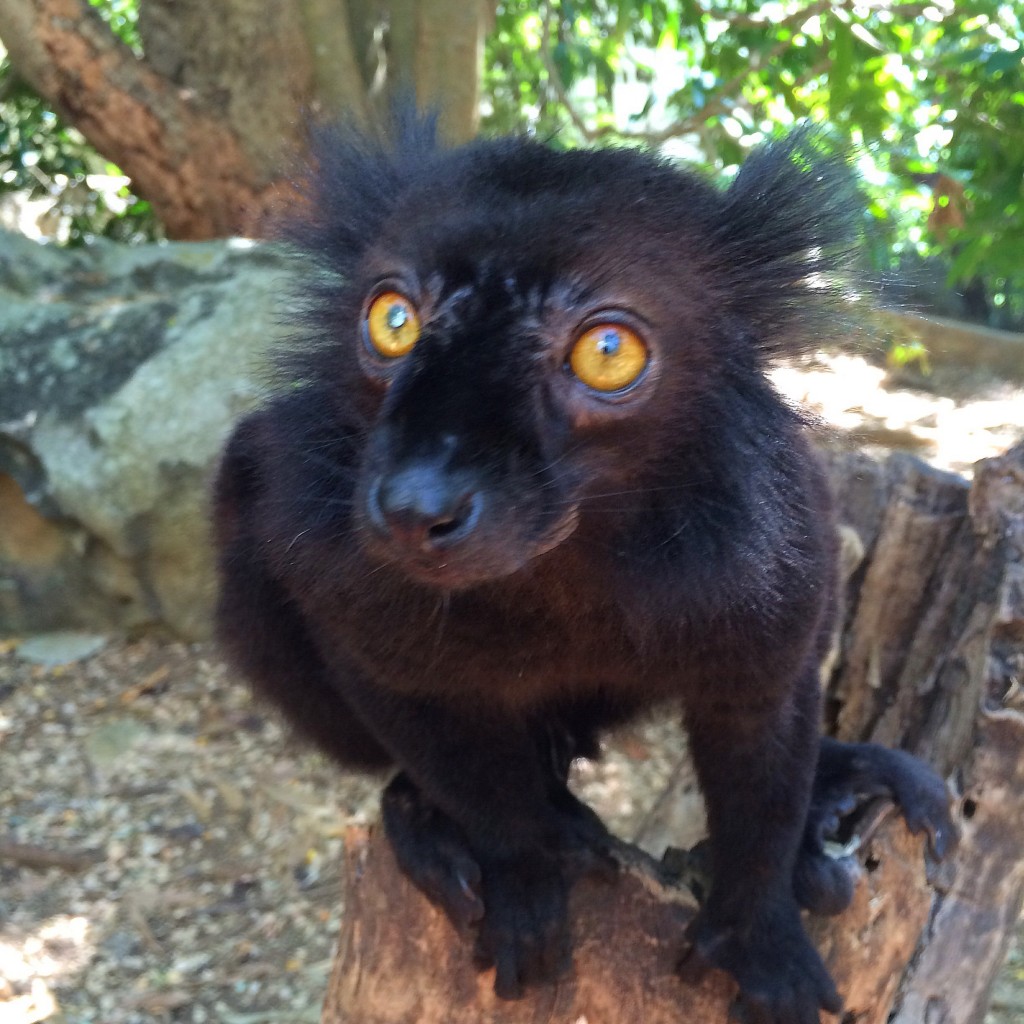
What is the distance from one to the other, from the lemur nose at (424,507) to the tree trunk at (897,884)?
4.10ft

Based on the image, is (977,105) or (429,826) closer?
(429,826)

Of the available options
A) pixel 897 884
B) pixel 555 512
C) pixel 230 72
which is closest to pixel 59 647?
pixel 230 72

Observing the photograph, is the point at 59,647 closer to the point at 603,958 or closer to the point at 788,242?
the point at 603,958

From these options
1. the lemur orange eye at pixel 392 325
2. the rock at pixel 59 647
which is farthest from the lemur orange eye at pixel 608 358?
the rock at pixel 59 647

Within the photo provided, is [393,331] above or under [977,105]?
under

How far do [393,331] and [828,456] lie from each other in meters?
2.25

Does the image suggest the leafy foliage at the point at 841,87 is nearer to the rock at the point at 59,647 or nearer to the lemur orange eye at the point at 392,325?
the lemur orange eye at the point at 392,325

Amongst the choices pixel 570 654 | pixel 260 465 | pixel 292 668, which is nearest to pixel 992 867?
pixel 570 654

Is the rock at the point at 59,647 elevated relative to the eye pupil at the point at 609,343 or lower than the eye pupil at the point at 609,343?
lower

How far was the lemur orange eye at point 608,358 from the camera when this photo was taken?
1.75m

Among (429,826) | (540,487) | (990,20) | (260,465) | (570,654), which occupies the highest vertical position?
(990,20)

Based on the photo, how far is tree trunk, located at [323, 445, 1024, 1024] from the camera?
2398 mm

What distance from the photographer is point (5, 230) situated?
262 inches

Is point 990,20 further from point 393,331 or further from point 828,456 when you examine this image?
point 393,331
